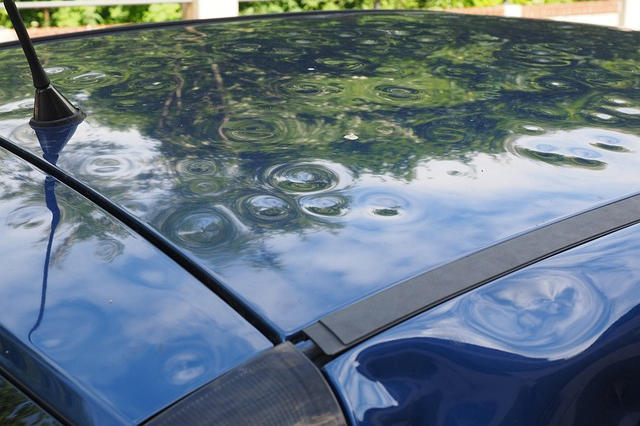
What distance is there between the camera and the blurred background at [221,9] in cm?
809

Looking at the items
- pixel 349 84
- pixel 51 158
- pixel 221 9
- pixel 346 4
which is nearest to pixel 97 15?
pixel 221 9

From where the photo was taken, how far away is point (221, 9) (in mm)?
8586

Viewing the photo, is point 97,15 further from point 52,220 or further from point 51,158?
point 52,220

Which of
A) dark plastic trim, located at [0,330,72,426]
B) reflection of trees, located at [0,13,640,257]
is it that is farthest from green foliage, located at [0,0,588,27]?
dark plastic trim, located at [0,330,72,426]

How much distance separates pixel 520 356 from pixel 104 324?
505 millimetres

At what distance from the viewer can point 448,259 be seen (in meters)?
1.12

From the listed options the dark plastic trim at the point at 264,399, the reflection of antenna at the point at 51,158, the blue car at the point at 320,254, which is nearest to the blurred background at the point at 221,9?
the reflection of antenna at the point at 51,158

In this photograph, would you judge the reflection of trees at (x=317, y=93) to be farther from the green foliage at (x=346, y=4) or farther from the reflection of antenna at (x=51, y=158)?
the green foliage at (x=346, y=4)

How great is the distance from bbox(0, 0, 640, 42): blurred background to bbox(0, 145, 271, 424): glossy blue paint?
234 inches

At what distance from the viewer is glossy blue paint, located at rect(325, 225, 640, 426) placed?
954 millimetres

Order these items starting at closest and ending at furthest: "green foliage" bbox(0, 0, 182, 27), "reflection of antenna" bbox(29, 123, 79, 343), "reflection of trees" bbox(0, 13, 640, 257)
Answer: "reflection of antenna" bbox(29, 123, 79, 343) → "reflection of trees" bbox(0, 13, 640, 257) → "green foliage" bbox(0, 0, 182, 27)

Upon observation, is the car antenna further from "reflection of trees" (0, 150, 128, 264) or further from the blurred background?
the blurred background

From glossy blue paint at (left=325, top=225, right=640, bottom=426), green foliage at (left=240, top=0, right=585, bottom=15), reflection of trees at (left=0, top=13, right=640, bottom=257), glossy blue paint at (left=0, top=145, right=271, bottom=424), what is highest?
reflection of trees at (left=0, top=13, right=640, bottom=257)

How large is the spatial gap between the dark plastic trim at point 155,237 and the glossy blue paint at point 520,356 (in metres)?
0.11
